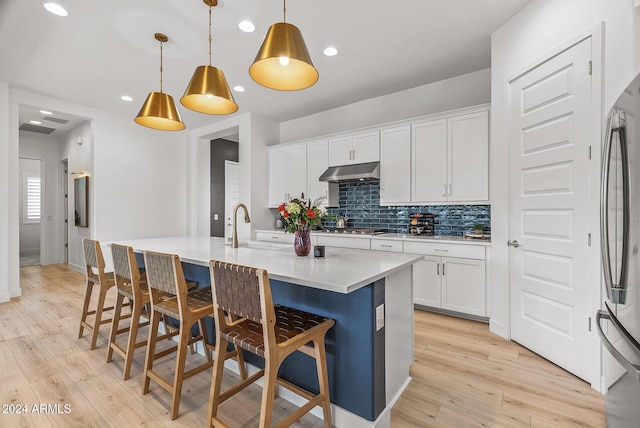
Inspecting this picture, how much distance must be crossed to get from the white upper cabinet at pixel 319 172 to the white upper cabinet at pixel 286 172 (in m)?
0.10

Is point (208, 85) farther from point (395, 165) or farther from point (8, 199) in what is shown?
point (8, 199)

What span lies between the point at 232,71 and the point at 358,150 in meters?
1.93

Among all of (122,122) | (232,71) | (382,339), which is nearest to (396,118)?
(232,71)

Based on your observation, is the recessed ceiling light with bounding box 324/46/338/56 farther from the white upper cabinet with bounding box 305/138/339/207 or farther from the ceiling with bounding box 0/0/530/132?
the white upper cabinet with bounding box 305/138/339/207

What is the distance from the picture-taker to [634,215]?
1.12 metres

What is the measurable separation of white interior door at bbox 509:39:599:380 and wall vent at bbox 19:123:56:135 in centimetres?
791

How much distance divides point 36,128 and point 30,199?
10.2 feet

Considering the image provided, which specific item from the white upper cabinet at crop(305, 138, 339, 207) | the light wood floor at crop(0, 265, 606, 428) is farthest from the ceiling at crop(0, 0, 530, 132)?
the light wood floor at crop(0, 265, 606, 428)

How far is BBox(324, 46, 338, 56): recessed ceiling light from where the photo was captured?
10.4 feet

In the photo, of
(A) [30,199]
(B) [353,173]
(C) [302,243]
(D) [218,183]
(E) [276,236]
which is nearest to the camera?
(C) [302,243]

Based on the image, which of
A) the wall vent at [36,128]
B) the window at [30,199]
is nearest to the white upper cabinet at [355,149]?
the wall vent at [36,128]

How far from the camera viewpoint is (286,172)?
5.15 meters

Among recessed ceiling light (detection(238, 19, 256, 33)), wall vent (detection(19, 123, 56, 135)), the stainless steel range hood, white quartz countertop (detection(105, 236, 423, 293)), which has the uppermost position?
recessed ceiling light (detection(238, 19, 256, 33))

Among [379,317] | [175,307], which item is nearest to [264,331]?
[379,317]
